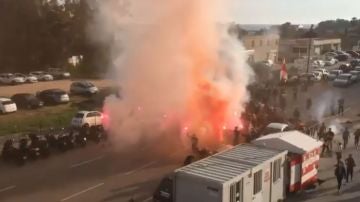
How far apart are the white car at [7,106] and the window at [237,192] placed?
71.7 ft

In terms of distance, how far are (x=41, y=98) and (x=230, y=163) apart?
80.9 feet

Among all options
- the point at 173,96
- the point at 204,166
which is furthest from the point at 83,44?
the point at 204,166

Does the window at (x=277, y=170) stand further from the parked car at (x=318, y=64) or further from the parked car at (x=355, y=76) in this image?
the parked car at (x=318, y=64)

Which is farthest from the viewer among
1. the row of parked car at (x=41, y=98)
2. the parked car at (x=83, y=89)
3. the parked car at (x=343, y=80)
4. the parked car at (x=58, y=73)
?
the parked car at (x=58, y=73)

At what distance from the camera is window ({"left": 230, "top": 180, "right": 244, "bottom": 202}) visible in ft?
42.7

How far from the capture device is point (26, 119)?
30906mm

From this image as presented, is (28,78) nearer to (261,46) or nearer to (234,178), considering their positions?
(261,46)

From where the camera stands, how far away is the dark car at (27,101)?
111ft

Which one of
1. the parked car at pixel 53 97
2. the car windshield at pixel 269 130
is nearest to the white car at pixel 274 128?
the car windshield at pixel 269 130

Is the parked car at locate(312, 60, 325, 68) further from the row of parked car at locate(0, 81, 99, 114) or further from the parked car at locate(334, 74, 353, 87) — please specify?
the row of parked car at locate(0, 81, 99, 114)

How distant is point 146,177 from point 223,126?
6.16 metres

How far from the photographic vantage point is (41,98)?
119 feet

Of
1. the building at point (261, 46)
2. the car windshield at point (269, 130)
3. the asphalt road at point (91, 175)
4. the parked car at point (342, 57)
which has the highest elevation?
the building at point (261, 46)

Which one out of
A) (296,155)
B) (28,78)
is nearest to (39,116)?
(28,78)
